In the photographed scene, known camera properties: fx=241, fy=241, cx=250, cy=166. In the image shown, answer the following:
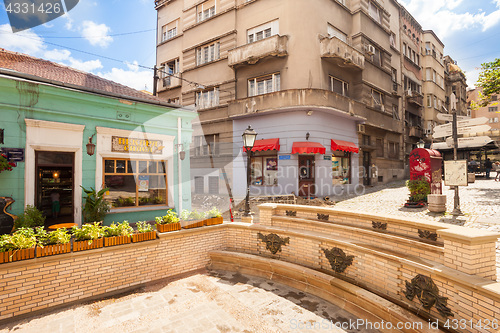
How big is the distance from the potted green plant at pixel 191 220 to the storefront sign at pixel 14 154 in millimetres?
5438

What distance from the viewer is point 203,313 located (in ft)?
15.2

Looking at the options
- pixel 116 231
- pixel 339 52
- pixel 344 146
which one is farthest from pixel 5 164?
pixel 339 52

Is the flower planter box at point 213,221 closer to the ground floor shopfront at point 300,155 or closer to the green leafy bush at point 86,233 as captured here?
the green leafy bush at point 86,233

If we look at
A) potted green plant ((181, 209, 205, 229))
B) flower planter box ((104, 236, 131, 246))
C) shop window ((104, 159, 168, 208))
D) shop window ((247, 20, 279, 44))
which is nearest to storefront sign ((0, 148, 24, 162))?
shop window ((104, 159, 168, 208))

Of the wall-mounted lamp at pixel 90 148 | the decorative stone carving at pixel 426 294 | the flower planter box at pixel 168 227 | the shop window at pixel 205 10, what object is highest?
the shop window at pixel 205 10

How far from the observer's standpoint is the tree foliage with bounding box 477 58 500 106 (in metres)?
13.4

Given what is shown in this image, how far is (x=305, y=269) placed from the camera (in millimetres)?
5547

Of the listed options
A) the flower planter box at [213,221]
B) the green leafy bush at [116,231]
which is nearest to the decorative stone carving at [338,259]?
the flower planter box at [213,221]

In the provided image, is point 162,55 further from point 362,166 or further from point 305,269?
point 305,269

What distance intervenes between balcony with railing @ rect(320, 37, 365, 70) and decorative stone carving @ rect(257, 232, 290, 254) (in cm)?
1420

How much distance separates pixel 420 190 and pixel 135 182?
12559 mm

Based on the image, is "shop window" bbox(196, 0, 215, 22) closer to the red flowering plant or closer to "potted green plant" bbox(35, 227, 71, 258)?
the red flowering plant

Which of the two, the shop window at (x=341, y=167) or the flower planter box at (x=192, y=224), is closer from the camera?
the flower planter box at (x=192, y=224)

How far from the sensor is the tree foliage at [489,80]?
43.8 ft
